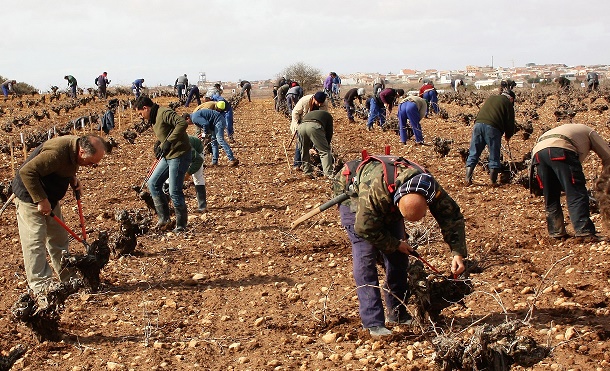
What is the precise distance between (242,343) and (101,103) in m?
33.9

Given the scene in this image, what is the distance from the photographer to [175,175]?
805 centimetres

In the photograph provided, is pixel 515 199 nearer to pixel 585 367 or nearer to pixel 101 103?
pixel 585 367

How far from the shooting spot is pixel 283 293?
616 cm

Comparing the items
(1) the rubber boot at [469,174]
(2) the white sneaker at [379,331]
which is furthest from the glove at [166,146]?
(1) the rubber boot at [469,174]

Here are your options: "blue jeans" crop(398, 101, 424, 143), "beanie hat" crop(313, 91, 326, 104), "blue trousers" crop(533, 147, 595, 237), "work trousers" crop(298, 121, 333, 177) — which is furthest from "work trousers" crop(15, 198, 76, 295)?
"blue jeans" crop(398, 101, 424, 143)

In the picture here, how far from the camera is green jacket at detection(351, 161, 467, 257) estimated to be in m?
4.06

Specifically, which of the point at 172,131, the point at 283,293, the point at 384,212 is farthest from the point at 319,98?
the point at 384,212

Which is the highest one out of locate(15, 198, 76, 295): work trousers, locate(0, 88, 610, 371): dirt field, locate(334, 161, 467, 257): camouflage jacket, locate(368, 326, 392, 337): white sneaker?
locate(334, 161, 467, 257): camouflage jacket

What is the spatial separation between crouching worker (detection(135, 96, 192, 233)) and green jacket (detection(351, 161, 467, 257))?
13.6ft

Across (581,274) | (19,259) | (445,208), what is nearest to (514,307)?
(581,274)

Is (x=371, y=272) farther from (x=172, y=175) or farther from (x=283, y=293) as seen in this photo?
(x=172, y=175)

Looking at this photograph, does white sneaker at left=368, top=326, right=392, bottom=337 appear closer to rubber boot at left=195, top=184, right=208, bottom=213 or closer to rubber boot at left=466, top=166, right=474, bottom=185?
rubber boot at left=195, top=184, right=208, bottom=213

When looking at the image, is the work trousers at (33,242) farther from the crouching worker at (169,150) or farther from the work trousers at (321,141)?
the work trousers at (321,141)

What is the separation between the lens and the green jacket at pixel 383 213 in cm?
406
